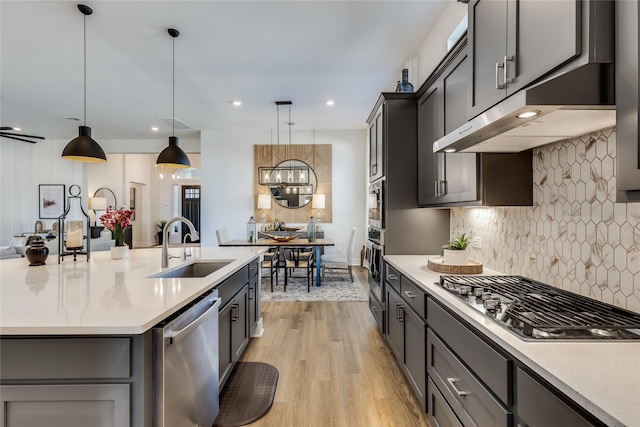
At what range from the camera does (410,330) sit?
78.3 inches

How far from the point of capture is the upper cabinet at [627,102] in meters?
0.75

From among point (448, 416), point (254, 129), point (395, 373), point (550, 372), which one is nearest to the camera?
point (550, 372)

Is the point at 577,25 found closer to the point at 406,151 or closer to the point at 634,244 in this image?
the point at 634,244

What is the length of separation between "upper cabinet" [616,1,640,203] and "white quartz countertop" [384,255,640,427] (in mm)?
434

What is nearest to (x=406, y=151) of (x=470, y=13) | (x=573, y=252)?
(x=470, y=13)

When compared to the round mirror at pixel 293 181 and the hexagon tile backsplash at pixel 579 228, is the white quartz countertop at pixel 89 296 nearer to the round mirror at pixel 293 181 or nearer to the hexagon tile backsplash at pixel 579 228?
the hexagon tile backsplash at pixel 579 228

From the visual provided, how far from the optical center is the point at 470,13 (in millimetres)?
1580

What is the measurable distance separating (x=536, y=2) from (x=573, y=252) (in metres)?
1.11

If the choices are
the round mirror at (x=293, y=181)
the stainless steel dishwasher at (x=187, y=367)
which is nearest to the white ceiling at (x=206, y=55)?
the round mirror at (x=293, y=181)

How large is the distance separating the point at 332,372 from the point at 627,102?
2.37 m

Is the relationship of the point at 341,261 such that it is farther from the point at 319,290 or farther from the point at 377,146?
the point at 377,146

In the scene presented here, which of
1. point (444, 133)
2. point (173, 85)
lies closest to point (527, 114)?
point (444, 133)

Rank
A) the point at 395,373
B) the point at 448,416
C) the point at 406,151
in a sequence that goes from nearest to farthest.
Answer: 1. the point at 448,416
2. the point at 395,373
3. the point at 406,151

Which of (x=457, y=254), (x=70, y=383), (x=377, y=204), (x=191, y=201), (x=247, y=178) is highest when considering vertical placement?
(x=247, y=178)
